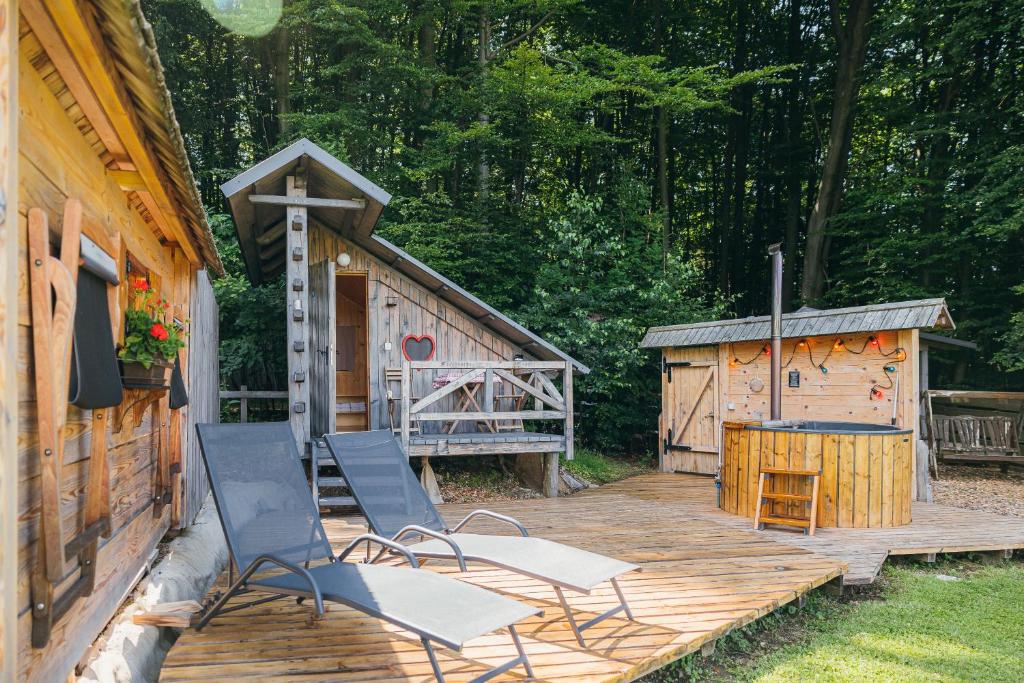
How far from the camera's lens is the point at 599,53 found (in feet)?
45.0

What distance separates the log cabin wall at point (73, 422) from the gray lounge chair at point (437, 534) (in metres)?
1.29

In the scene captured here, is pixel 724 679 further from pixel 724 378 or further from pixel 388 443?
pixel 724 378

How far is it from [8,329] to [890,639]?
16.6 feet

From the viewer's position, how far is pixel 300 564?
4133 millimetres

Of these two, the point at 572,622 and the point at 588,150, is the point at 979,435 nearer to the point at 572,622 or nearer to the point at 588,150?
the point at 588,150

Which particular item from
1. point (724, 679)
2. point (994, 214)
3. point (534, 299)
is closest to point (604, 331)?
point (534, 299)

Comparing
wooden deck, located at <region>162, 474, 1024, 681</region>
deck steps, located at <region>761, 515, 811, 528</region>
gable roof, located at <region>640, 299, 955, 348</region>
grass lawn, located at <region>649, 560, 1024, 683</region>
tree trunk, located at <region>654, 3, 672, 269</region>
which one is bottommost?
grass lawn, located at <region>649, 560, 1024, 683</region>

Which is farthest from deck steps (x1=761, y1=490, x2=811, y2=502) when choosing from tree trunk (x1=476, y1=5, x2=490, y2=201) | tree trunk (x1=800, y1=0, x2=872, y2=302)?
A: tree trunk (x1=800, y1=0, x2=872, y2=302)

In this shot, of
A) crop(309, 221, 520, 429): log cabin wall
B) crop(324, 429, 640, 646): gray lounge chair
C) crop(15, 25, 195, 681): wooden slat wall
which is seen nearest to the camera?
crop(15, 25, 195, 681): wooden slat wall

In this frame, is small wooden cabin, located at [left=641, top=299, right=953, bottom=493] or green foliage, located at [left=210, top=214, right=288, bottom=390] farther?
green foliage, located at [left=210, top=214, right=288, bottom=390]

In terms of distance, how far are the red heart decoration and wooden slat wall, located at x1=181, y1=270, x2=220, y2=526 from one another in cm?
236

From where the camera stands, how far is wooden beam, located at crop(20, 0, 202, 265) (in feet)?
6.59

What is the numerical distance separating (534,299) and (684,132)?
29.8ft

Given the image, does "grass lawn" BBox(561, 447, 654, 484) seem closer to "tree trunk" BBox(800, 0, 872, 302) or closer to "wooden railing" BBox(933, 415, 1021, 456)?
"wooden railing" BBox(933, 415, 1021, 456)
